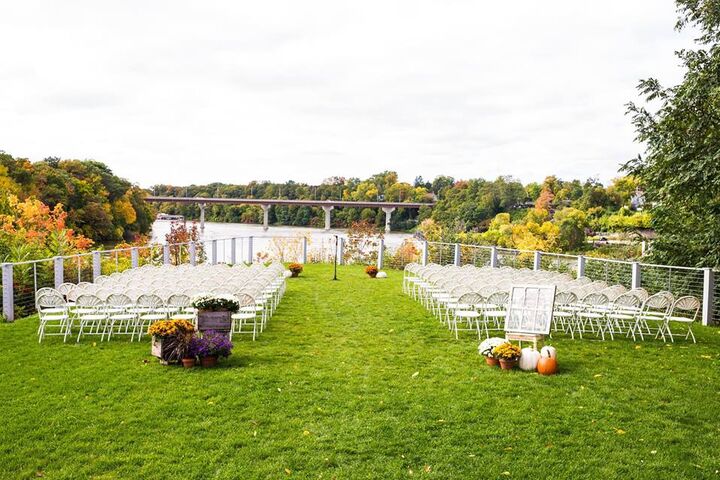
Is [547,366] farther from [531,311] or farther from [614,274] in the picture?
[614,274]

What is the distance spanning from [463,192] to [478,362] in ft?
160

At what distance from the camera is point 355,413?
18.5 feet

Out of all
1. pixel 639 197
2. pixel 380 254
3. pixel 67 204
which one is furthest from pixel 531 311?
pixel 67 204

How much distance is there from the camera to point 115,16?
1541 centimetres

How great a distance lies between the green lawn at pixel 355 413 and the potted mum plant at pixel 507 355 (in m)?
0.19

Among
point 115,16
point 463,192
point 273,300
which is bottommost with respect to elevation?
point 273,300

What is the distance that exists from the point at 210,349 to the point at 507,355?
12.4 ft

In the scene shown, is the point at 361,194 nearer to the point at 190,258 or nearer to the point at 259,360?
the point at 190,258

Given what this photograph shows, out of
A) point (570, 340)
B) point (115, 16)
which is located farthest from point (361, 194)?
point (570, 340)

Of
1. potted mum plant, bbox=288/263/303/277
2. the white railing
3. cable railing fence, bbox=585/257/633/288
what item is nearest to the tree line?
potted mum plant, bbox=288/263/303/277

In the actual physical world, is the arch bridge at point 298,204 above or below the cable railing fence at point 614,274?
above

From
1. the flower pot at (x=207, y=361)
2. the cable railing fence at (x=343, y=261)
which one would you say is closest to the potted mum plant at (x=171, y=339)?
the flower pot at (x=207, y=361)

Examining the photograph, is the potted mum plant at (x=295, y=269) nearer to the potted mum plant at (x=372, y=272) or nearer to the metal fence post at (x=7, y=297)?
the potted mum plant at (x=372, y=272)

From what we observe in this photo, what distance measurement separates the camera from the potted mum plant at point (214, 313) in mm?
8414
